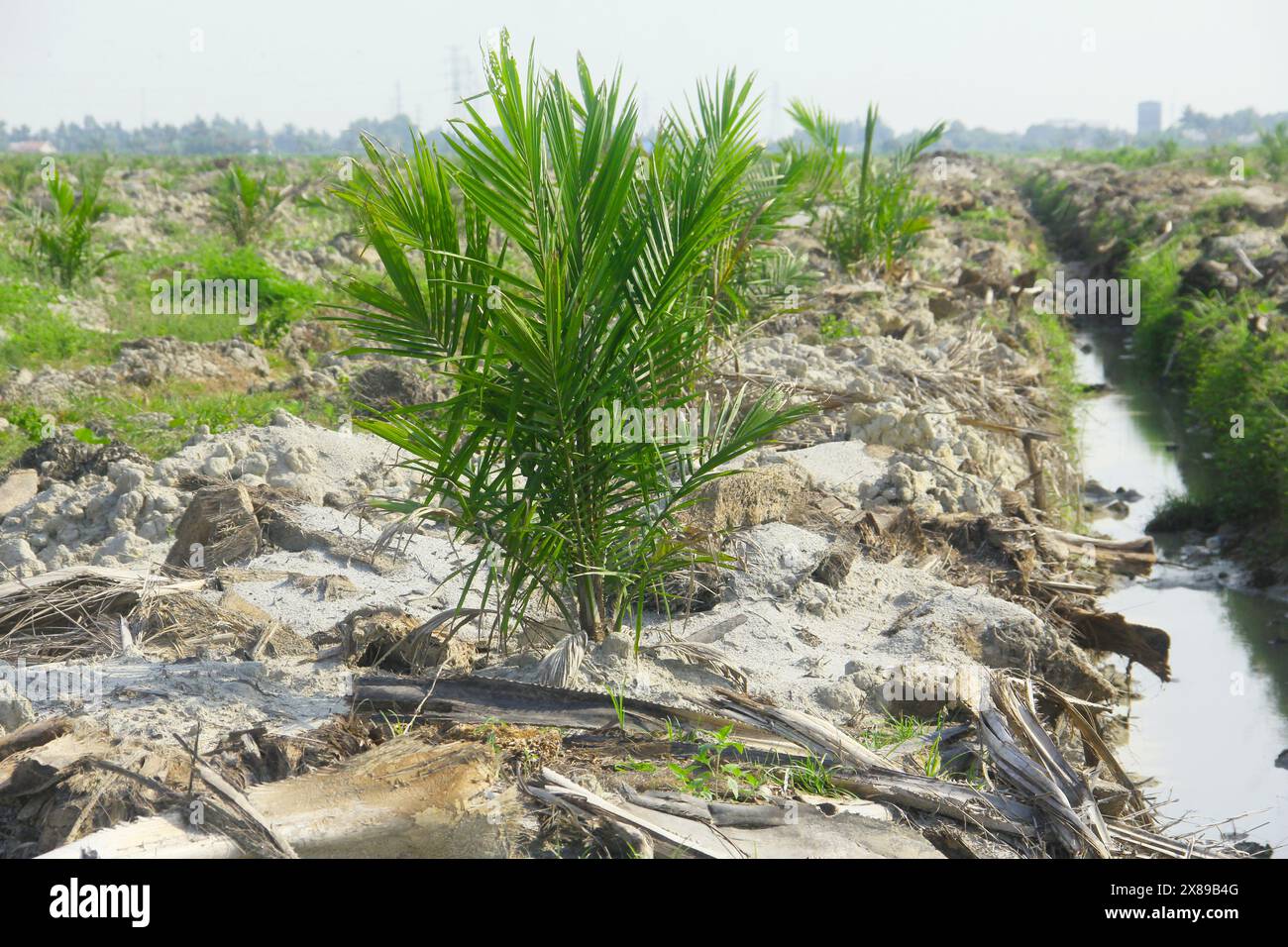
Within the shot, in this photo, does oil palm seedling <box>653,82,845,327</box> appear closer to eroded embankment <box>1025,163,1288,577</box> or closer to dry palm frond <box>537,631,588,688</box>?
dry palm frond <box>537,631,588,688</box>

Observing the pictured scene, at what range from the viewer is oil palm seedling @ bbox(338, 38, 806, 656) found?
137 inches

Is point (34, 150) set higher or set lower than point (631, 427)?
higher

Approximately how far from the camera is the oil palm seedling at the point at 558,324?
11.4ft

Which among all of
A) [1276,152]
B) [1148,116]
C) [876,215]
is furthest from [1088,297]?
[1148,116]

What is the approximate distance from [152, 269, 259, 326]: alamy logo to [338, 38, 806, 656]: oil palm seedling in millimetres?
8515

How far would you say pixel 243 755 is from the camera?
3.32 metres

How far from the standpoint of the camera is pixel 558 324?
3.50 meters

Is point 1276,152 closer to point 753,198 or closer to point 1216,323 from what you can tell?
point 1216,323

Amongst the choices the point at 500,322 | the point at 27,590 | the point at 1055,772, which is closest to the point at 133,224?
the point at 27,590

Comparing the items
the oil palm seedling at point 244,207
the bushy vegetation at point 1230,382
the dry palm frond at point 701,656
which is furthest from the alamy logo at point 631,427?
the oil palm seedling at point 244,207

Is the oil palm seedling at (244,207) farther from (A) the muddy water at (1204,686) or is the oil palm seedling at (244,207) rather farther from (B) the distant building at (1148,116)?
(B) the distant building at (1148,116)

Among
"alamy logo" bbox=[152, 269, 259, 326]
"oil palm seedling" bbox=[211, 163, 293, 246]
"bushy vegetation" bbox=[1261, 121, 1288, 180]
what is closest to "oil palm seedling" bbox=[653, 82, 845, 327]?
"alamy logo" bbox=[152, 269, 259, 326]
